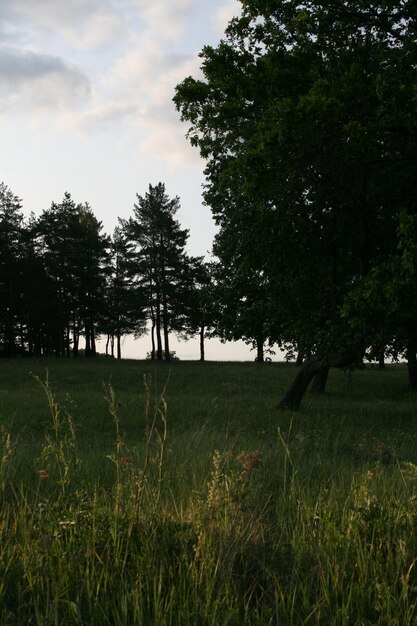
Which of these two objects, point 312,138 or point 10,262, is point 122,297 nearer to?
point 10,262

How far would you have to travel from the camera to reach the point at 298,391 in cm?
2225

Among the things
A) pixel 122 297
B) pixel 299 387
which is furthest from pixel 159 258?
pixel 299 387

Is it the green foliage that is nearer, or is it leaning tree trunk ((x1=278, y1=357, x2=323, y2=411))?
the green foliage

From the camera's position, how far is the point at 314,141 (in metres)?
16.0

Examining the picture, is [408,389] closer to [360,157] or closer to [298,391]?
[298,391]

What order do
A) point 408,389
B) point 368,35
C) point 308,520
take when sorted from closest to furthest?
point 308,520 → point 368,35 → point 408,389

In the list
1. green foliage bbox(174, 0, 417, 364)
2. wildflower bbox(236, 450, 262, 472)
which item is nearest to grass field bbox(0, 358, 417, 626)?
wildflower bbox(236, 450, 262, 472)

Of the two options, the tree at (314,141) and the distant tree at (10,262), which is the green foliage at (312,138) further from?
the distant tree at (10,262)

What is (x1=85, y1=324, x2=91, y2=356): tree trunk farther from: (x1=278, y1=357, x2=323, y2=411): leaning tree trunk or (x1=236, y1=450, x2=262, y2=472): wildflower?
(x1=236, y1=450, x2=262, y2=472): wildflower

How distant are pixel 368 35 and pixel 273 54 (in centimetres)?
271

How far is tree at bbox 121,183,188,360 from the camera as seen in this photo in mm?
61656

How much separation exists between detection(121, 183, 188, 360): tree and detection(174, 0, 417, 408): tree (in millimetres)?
41319

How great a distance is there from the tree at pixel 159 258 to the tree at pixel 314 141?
41319 mm

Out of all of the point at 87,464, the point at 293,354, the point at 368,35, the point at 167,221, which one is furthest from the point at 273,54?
the point at 167,221
